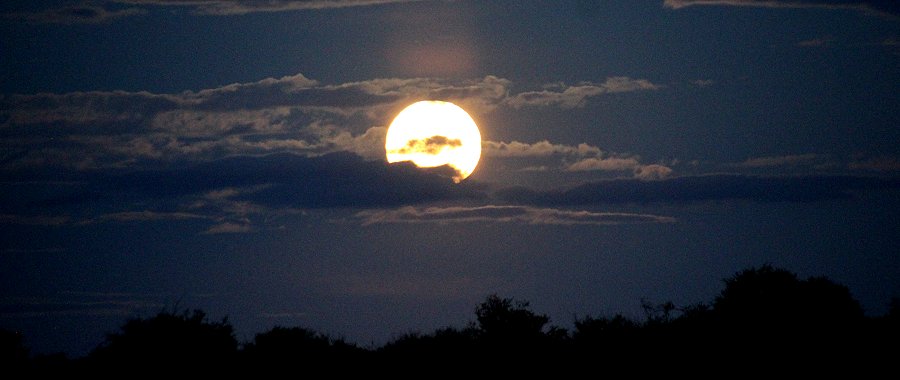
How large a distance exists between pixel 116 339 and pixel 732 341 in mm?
26625

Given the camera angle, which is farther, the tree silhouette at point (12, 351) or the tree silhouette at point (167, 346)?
the tree silhouette at point (12, 351)

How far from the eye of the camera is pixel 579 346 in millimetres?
56281

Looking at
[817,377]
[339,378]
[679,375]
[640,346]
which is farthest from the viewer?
[339,378]

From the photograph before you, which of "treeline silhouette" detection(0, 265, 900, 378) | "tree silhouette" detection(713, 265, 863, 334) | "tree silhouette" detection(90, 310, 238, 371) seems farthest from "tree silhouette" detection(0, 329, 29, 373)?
"tree silhouette" detection(713, 265, 863, 334)

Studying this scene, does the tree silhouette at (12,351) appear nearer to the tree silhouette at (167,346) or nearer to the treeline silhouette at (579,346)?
the treeline silhouette at (579,346)

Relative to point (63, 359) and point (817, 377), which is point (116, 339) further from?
point (817, 377)

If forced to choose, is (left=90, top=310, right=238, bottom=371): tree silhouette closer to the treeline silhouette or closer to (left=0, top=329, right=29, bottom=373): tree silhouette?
the treeline silhouette

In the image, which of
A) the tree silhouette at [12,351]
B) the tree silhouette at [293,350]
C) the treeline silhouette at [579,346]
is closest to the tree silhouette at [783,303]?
the treeline silhouette at [579,346]

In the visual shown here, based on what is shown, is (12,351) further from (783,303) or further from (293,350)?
(783,303)

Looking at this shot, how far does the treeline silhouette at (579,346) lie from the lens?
1859 inches

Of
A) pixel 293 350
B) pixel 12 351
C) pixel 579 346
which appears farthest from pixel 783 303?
pixel 12 351

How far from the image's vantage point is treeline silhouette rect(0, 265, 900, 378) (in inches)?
1859

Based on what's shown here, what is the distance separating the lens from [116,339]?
2064 inches

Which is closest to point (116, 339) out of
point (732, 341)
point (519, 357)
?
point (519, 357)
